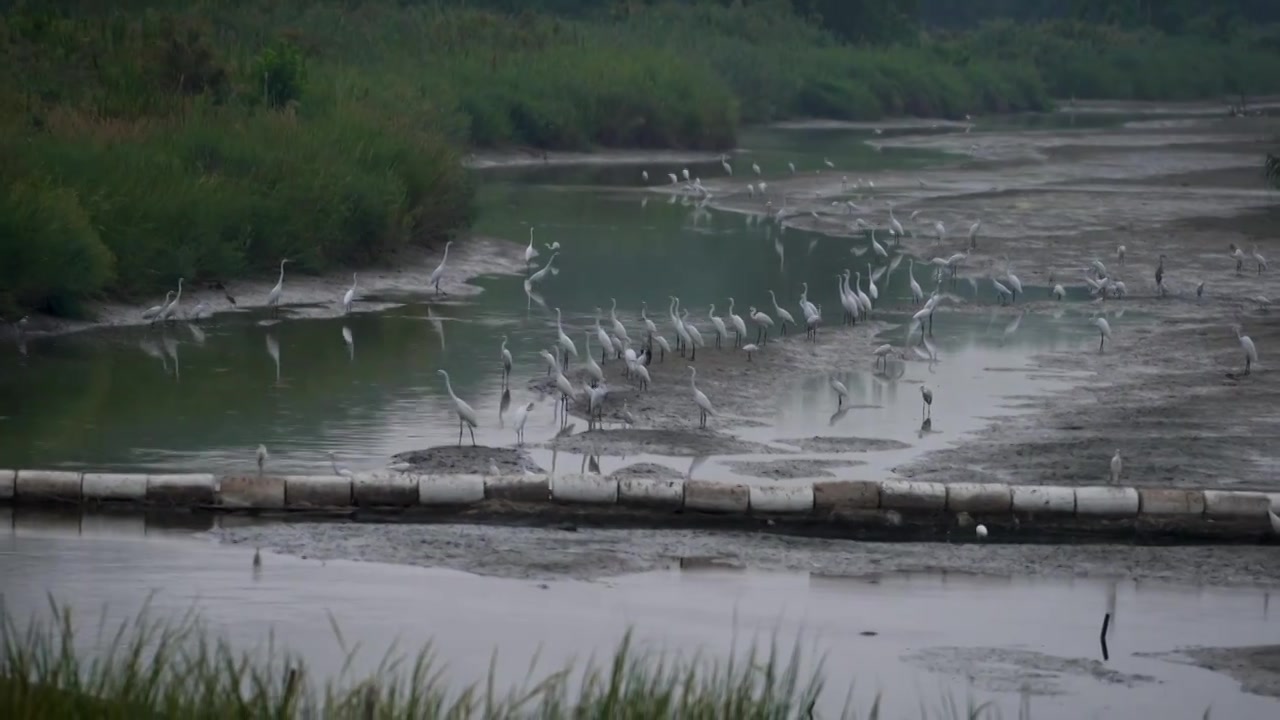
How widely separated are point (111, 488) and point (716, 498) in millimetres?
3433

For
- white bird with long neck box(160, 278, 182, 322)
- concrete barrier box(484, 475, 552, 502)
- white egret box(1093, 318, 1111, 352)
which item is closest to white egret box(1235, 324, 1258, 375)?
white egret box(1093, 318, 1111, 352)

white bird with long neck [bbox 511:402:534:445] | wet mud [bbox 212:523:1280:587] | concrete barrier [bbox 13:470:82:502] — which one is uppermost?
white bird with long neck [bbox 511:402:534:445]

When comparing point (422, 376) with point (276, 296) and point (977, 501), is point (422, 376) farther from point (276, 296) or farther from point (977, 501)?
point (977, 501)

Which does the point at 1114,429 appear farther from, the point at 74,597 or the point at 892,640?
the point at 74,597

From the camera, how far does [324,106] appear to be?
26.5 meters

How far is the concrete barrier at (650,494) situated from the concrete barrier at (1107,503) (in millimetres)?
2307

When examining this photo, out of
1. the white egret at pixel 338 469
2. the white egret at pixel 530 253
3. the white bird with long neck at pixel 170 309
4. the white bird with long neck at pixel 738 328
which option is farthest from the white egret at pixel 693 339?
the white egret at pixel 530 253

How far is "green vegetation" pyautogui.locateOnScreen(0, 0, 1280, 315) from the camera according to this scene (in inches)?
777

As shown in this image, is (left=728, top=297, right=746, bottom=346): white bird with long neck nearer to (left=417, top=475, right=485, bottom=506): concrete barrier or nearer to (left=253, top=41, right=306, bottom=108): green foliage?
(left=417, top=475, right=485, bottom=506): concrete barrier

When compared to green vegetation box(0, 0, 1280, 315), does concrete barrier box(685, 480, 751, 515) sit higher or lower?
lower

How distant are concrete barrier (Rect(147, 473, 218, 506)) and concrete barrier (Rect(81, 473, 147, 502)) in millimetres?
53

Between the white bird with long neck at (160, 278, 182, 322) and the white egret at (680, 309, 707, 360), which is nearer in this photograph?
the white egret at (680, 309, 707, 360)

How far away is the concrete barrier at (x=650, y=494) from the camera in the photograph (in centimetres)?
1190

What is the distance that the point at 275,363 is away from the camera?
1755 cm
